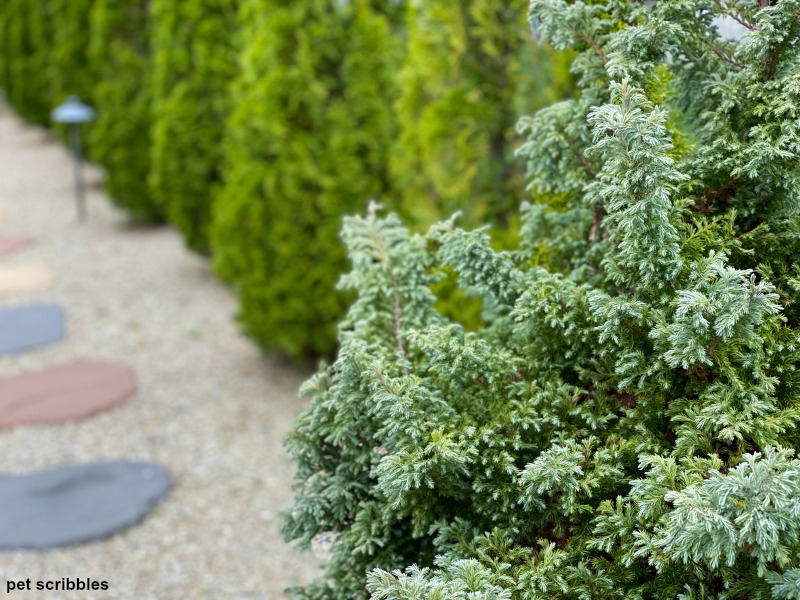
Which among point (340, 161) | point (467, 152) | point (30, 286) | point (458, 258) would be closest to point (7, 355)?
point (30, 286)

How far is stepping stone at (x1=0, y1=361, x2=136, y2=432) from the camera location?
16.0 ft

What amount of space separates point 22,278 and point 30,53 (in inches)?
310

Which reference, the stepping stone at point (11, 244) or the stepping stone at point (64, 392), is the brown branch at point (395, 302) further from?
the stepping stone at point (11, 244)

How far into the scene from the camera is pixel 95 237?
884 cm

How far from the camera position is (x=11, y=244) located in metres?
8.54

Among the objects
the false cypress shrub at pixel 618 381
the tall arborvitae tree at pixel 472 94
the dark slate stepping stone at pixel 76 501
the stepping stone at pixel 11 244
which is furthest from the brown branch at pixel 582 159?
the stepping stone at pixel 11 244

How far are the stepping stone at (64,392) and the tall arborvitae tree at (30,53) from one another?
8112 millimetres

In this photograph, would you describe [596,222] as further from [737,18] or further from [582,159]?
[737,18]

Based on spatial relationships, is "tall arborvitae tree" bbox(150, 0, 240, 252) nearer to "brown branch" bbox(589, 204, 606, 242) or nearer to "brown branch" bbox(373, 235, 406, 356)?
"brown branch" bbox(373, 235, 406, 356)

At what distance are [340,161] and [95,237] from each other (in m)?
5.01

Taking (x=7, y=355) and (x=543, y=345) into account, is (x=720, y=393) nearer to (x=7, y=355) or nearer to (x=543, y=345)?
(x=543, y=345)

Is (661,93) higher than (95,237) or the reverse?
higher

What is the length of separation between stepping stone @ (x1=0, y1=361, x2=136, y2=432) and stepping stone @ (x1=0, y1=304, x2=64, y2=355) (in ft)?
1.89

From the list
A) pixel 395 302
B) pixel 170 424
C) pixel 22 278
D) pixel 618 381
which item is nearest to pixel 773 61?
pixel 618 381
